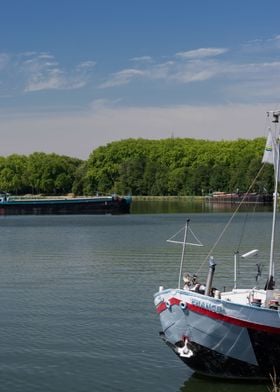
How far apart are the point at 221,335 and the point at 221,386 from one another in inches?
85.9

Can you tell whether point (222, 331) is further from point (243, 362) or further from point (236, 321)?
point (243, 362)

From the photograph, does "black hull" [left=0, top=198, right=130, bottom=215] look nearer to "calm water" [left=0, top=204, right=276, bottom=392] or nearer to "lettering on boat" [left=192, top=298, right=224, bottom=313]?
"calm water" [left=0, top=204, right=276, bottom=392]

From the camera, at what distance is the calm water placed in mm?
28922

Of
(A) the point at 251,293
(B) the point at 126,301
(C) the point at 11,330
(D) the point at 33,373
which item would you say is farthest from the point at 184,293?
(B) the point at 126,301

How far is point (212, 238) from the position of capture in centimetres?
9044

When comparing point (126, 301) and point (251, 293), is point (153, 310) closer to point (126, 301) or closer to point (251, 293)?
point (126, 301)

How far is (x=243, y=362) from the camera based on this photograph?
2794 cm

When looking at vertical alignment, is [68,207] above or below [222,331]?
above

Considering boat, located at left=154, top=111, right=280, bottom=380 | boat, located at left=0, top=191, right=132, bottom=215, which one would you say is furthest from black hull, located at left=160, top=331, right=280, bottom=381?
boat, located at left=0, top=191, right=132, bottom=215

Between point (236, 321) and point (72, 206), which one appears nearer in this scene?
point (236, 321)

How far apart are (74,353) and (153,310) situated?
369 inches

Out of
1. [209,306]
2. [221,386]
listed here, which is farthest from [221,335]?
[221,386]

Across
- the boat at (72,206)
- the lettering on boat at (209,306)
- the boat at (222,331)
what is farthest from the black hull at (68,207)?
the lettering on boat at (209,306)

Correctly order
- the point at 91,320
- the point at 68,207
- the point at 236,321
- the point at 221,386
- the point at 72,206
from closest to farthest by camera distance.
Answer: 1. the point at 236,321
2. the point at 221,386
3. the point at 91,320
4. the point at 68,207
5. the point at 72,206
